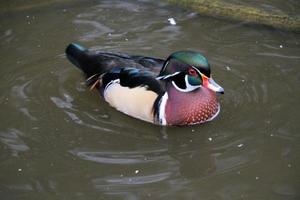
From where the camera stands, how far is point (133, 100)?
538cm

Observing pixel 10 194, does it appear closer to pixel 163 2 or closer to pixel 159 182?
pixel 159 182

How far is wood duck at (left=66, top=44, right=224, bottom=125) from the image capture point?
5207 millimetres

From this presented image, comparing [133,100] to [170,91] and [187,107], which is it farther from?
[187,107]

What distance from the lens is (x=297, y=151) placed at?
16.1 ft

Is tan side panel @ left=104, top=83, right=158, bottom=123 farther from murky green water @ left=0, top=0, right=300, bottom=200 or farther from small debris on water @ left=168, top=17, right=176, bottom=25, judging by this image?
small debris on water @ left=168, top=17, right=176, bottom=25

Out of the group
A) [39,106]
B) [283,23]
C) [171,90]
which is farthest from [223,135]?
[283,23]

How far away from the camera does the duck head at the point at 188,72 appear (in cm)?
515

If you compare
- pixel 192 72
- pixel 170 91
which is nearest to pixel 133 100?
pixel 170 91

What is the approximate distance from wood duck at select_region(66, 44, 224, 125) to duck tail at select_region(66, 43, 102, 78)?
362mm

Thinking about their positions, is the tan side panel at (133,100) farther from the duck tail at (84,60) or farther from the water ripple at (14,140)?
the water ripple at (14,140)

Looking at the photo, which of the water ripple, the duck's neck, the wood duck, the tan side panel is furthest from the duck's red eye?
the water ripple

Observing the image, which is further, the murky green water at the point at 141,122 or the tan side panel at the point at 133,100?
the tan side panel at the point at 133,100

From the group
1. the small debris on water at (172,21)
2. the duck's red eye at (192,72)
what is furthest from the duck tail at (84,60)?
the small debris on water at (172,21)

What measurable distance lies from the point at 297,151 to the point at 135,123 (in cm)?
139
